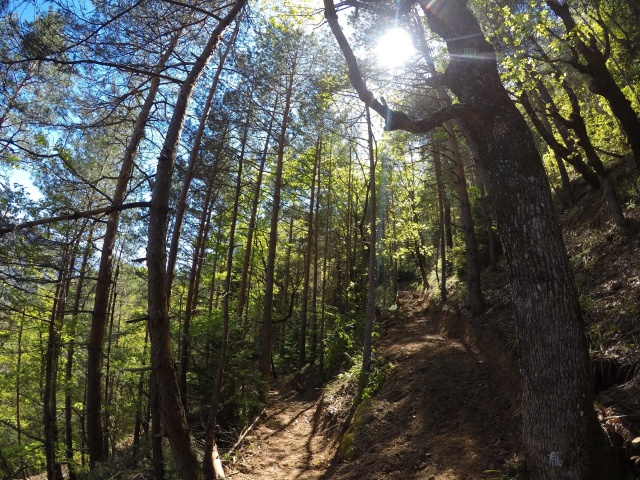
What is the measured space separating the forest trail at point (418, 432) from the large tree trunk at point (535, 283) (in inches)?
57.4

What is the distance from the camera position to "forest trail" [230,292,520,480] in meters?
5.36

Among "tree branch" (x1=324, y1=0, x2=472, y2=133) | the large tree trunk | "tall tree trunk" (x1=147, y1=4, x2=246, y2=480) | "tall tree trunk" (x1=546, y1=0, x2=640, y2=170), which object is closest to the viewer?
the large tree trunk

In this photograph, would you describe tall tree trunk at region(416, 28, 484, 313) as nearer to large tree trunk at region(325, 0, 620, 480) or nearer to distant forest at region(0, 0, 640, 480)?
distant forest at region(0, 0, 640, 480)

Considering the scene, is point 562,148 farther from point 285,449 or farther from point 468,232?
point 285,449

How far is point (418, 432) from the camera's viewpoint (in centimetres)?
655

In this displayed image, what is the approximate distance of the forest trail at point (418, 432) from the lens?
17.6ft

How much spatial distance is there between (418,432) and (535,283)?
4.33 metres

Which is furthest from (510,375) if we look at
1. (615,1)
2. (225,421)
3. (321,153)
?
(321,153)

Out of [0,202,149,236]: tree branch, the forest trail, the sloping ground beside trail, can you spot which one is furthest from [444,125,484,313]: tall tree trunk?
[0,202,149,236]: tree branch

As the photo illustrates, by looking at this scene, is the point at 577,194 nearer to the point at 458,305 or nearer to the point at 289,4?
the point at 458,305

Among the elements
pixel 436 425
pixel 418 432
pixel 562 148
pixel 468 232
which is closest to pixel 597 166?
pixel 562 148

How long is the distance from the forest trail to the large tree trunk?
146cm

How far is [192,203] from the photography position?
38.5ft

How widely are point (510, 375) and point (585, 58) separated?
266 inches
